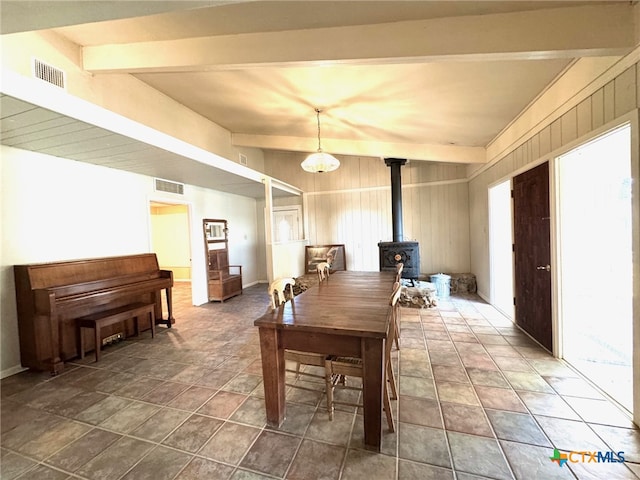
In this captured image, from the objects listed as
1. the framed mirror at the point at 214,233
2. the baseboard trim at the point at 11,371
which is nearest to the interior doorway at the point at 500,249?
the framed mirror at the point at 214,233

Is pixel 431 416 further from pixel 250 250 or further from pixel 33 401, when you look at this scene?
pixel 250 250

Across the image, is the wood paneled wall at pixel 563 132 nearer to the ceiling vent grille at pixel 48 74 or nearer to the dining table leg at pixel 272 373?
the dining table leg at pixel 272 373

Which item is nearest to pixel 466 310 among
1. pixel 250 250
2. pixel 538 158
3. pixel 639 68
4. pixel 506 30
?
pixel 538 158

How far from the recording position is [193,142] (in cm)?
468

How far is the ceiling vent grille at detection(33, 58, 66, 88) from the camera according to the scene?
275 cm

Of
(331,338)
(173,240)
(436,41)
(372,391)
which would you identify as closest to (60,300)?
(331,338)

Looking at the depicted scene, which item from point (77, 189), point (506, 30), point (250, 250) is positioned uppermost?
point (506, 30)

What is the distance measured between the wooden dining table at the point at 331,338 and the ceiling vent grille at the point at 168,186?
366cm

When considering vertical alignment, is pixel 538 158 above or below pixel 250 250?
above

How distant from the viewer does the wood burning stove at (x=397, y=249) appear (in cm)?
519

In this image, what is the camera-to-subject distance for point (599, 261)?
380 centimetres

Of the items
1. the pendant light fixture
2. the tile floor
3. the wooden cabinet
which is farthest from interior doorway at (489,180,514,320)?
the wooden cabinet

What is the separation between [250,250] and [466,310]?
5.25 metres

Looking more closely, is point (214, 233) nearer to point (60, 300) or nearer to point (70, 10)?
point (60, 300)
